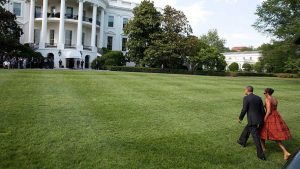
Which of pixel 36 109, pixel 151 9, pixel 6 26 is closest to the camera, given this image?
pixel 36 109

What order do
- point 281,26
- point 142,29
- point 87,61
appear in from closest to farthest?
point 281,26 < point 142,29 < point 87,61

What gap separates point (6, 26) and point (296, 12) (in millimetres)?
32073

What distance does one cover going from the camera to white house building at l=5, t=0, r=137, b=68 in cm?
5175

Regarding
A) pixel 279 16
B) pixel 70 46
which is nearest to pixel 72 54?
pixel 70 46

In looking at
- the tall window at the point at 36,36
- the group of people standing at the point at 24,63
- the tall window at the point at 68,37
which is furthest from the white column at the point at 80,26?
the tall window at the point at 36,36

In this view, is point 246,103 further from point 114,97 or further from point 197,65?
point 197,65

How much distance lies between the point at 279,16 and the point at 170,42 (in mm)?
13932

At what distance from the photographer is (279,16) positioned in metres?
38.1

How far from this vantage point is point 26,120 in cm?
1048

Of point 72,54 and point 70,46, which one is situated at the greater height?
point 70,46

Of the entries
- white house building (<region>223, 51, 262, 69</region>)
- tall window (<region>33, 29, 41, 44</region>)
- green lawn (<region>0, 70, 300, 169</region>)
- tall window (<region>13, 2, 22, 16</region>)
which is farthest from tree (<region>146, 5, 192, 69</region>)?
white house building (<region>223, 51, 262, 69</region>)

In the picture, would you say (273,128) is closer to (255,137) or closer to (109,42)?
(255,137)

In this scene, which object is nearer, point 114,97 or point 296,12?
point 114,97

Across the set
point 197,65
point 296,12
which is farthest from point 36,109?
point 197,65
